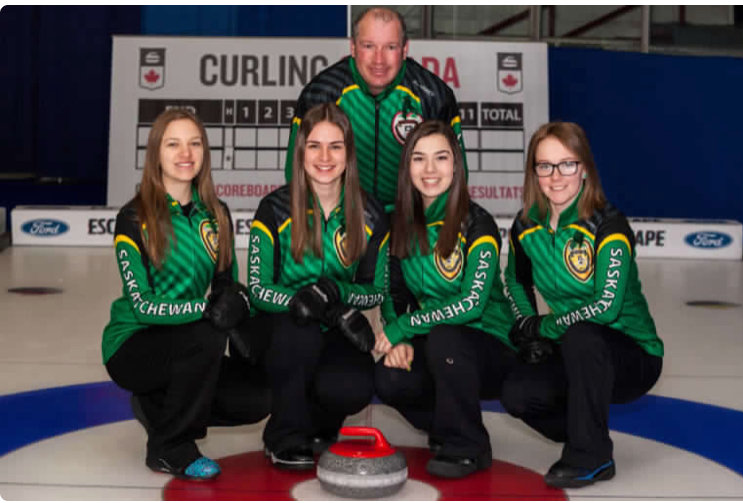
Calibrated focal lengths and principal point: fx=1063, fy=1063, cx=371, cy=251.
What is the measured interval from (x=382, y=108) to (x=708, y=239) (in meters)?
5.28

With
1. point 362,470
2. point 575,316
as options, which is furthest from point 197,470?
point 575,316

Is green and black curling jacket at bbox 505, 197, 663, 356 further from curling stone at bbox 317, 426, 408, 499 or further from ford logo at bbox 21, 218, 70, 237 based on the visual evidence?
ford logo at bbox 21, 218, 70, 237

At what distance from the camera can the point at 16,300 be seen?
5.70 m

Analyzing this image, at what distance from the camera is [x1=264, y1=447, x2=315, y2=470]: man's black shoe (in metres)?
2.78

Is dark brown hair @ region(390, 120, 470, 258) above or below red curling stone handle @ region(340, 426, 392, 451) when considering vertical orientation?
above

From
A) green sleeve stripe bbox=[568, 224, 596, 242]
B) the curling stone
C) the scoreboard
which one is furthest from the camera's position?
the scoreboard

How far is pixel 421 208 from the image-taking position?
306cm

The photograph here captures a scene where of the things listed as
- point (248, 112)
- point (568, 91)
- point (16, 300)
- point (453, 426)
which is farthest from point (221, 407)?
point (568, 91)

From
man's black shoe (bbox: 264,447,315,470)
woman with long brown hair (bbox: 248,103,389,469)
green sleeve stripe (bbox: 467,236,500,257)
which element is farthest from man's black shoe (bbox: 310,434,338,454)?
green sleeve stripe (bbox: 467,236,500,257)

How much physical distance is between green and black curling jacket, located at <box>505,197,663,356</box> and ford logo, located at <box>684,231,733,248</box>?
5553 millimetres

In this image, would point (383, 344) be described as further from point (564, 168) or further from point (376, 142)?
point (376, 142)

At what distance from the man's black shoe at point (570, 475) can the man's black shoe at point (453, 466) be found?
0.19m

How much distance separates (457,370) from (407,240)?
18.2 inches

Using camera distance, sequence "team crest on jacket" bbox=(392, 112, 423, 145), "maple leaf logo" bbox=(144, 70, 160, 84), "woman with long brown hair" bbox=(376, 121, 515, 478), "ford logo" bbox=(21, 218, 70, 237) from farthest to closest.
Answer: "maple leaf logo" bbox=(144, 70, 160, 84) → "ford logo" bbox=(21, 218, 70, 237) → "team crest on jacket" bbox=(392, 112, 423, 145) → "woman with long brown hair" bbox=(376, 121, 515, 478)
